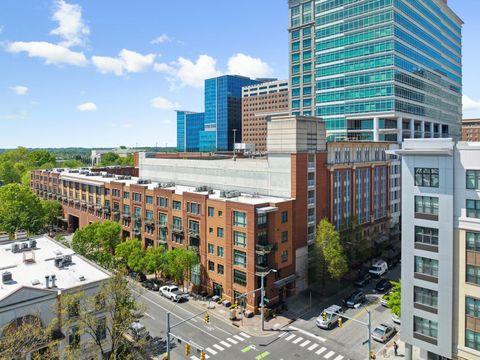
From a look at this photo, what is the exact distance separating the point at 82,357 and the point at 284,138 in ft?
139

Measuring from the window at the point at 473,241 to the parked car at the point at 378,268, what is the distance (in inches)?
1288

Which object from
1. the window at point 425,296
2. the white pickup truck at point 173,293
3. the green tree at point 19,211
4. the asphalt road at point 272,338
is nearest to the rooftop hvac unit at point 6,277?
the asphalt road at point 272,338

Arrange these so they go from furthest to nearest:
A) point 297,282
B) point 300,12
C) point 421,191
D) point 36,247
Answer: point 300,12, point 297,282, point 36,247, point 421,191

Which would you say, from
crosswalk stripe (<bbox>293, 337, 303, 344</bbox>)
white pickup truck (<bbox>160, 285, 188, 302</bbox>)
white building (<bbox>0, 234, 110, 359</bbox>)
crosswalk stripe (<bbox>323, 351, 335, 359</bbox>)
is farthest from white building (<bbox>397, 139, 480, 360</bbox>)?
white building (<bbox>0, 234, 110, 359</bbox>)

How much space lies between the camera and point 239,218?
55.2 meters

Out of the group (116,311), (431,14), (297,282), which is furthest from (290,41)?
(116,311)

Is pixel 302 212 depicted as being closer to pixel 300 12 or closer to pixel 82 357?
pixel 82 357

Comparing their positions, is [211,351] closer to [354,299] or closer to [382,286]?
[354,299]

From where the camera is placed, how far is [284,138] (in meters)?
61.5

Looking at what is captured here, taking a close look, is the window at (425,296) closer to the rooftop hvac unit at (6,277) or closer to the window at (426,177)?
the window at (426,177)

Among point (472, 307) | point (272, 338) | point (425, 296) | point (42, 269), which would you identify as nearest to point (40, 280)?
point (42, 269)

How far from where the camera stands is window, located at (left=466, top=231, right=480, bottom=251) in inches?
1422

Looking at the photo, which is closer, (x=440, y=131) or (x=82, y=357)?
(x=82, y=357)

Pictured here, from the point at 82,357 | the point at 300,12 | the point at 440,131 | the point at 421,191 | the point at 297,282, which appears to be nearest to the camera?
the point at 82,357
